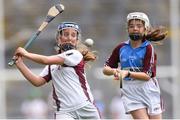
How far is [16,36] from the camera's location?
1980cm

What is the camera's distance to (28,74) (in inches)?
344

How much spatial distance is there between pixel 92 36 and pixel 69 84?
11.0 metres

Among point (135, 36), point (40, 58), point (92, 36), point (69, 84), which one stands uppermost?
point (92, 36)

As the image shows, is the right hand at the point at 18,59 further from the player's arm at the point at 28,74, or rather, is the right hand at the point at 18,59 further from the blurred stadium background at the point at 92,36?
the blurred stadium background at the point at 92,36

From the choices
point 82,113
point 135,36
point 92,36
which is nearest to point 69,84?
point 82,113

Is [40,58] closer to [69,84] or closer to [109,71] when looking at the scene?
[69,84]

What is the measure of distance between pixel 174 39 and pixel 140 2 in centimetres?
109

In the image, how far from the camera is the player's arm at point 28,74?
855cm

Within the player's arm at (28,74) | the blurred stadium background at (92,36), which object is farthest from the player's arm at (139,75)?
the blurred stadium background at (92,36)

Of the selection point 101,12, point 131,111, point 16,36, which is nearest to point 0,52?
point 16,36

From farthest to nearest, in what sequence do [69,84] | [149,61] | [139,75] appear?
[149,61] < [139,75] < [69,84]

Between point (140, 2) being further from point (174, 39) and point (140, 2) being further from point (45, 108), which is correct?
point (45, 108)

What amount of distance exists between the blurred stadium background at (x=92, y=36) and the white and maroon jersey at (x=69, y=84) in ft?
33.2

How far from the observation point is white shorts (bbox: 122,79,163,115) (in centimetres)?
902
